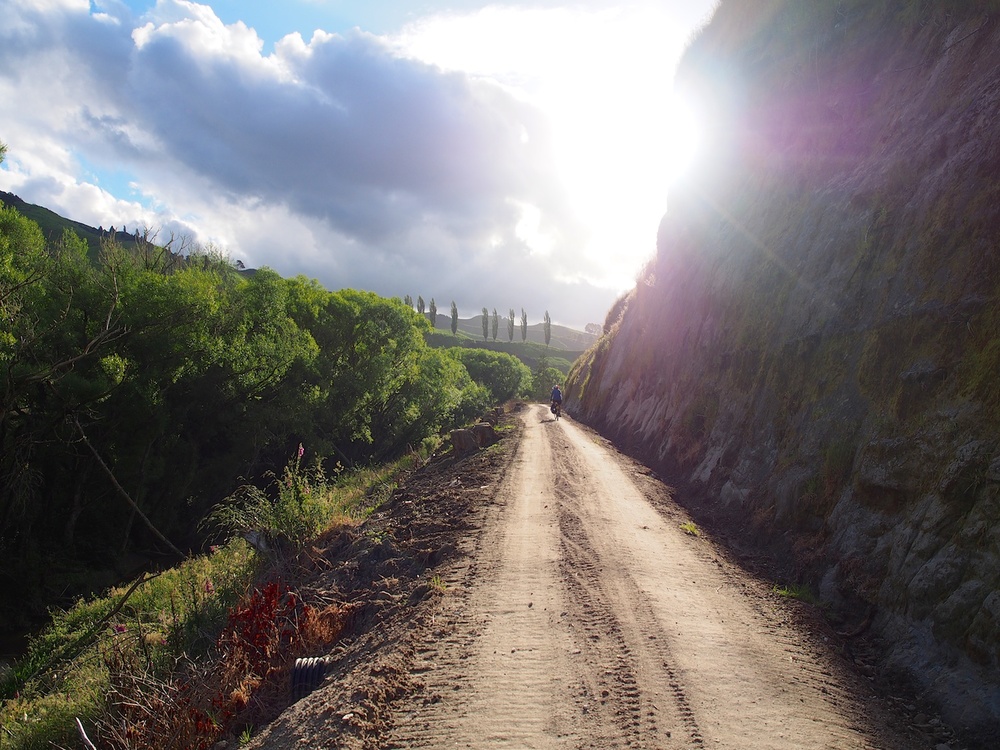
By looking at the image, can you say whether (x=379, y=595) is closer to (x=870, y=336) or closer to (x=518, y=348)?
(x=870, y=336)

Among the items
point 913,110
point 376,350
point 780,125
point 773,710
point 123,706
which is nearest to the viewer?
point 773,710

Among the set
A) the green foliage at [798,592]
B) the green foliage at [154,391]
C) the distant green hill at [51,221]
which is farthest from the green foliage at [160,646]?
the distant green hill at [51,221]

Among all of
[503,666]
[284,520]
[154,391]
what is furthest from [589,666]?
[154,391]

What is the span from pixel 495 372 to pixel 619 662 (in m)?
85.5

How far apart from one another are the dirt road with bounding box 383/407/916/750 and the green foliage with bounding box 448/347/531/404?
79.5 m

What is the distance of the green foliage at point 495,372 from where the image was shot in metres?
89.4

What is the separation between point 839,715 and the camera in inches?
180

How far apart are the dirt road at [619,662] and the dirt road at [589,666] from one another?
2 centimetres

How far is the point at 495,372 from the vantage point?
297ft

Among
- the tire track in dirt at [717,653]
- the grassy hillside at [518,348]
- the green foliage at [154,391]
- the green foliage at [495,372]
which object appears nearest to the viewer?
the tire track in dirt at [717,653]

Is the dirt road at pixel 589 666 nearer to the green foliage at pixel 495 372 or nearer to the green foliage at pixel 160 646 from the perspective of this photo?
the green foliage at pixel 160 646

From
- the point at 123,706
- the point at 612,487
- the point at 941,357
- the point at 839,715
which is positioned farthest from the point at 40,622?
the point at 941,357

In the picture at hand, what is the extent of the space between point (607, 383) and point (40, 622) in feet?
81.5

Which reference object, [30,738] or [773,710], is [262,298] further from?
[773,710]
